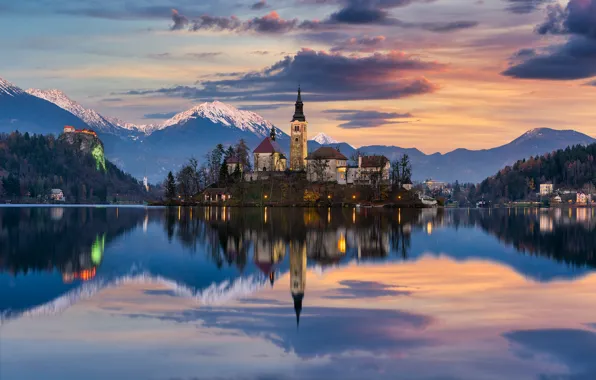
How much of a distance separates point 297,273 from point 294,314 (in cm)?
1272

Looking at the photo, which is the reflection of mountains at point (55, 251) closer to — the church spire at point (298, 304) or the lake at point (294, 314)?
the lake at point (294, 314)

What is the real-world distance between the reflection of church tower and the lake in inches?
3.7

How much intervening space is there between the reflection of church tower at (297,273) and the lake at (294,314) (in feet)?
0.31

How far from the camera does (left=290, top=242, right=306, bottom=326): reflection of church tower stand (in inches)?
1198

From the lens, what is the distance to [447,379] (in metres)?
18.5

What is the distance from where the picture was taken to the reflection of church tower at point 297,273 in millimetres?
30438

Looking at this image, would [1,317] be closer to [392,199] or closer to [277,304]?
[277,304]

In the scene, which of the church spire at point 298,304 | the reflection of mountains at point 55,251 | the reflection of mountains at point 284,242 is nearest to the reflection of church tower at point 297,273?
the church spire at point 298,304

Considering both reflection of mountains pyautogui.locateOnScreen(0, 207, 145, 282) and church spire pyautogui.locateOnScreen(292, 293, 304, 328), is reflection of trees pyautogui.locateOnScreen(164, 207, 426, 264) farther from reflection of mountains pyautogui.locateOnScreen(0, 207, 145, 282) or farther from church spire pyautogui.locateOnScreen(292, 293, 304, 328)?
church spire pyautogui.locateOnScreen(292, 293, 304, 328)

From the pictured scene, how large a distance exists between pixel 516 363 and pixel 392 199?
176 meters

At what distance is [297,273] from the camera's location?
4009cm

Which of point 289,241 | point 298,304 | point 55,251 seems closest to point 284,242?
point 289,241

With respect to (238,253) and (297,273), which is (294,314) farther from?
(238,253)

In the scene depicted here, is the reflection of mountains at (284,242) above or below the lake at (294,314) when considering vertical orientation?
above
